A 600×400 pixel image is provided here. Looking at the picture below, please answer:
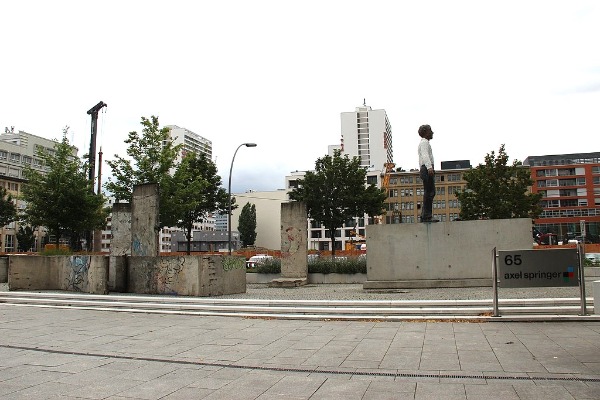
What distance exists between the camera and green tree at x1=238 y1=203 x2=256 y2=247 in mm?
123438

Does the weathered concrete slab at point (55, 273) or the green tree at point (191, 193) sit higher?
the green tree at point (191, 193)

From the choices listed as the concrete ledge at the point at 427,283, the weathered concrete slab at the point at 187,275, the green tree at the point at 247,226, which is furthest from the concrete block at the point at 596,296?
the green tree at the point at 247,226

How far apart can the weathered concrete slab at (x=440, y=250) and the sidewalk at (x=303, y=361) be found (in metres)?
5.23

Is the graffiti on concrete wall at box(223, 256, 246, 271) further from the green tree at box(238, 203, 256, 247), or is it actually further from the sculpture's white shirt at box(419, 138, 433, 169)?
the green tree at box(238, 203, 256, 247)

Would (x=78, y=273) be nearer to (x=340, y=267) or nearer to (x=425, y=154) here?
(x=340, y=267)

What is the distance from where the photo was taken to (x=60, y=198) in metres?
27.5

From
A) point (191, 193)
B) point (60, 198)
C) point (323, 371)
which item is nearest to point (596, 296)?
point (323, 371)

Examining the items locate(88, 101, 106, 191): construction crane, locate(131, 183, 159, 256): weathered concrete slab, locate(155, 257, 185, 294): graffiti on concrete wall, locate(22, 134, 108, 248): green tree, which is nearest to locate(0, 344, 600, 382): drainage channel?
locate(155, 257, 185, 294): graffiti on concrete wall

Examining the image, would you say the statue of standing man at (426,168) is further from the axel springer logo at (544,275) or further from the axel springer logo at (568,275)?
the axel springer logo at (568,275)

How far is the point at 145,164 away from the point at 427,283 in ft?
75.4

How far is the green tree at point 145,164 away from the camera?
31.6 m

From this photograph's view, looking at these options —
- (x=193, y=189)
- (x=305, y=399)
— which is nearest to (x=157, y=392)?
(x=305, y=399)

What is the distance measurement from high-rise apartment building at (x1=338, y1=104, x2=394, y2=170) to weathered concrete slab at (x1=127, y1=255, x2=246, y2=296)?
15131 centimetres

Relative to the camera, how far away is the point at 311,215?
40.2 meters
